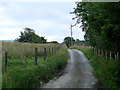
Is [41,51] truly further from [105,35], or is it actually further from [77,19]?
[105,35]

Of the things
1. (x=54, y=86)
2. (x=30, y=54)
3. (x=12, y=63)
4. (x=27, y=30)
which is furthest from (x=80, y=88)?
(x=27, y=30)

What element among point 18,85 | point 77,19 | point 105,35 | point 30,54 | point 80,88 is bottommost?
point 80,88

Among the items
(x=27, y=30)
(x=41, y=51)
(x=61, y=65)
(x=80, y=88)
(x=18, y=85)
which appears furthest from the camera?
(x=27, y=30)

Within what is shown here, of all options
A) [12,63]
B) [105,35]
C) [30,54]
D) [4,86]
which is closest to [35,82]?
[4,86]

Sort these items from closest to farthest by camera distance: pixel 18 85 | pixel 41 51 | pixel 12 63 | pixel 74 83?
pixel 18 85
pixel 74 83
pixel 12 63
pixel 41 51

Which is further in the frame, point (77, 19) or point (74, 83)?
point (77, 19)

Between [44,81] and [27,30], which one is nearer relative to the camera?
[44,81]

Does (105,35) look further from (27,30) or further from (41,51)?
(27,30)

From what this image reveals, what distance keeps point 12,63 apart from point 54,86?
3.60 m

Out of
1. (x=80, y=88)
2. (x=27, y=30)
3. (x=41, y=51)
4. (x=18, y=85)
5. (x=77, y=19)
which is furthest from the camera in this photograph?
(x=27, y=30)

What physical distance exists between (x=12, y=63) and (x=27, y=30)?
167ft

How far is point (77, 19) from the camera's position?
19.2 m

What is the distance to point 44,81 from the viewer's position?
8.12 m

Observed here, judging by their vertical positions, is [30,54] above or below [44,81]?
above
